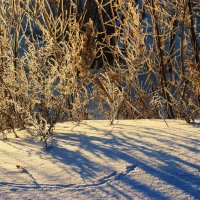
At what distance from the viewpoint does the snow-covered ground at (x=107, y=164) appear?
2.25 meters

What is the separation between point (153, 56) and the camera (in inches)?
177

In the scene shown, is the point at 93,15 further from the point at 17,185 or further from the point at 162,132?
the point at 17,185

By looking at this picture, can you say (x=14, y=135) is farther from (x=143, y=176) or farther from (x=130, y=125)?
(x=143, y=176)

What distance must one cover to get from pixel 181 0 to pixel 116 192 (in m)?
1.91

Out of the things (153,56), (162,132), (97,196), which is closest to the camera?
(97,196)

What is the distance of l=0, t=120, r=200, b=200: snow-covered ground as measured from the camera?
225 centimetres

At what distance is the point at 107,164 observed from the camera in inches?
101

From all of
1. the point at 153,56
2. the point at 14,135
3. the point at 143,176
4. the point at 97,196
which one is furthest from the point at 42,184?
the point at 153,56

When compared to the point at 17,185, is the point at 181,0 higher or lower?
higher

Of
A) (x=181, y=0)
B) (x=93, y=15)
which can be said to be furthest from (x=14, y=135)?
(x=93, y=15)

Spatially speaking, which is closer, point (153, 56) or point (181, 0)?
point (181, 0)

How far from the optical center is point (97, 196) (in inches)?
86.5

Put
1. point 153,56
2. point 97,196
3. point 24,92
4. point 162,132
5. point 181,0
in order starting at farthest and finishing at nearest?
point 153,56
point 181,0
point 24,92
point 162,132
point 97,196

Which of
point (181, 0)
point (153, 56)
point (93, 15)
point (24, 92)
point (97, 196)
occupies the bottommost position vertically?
Result: point (97, 196)
